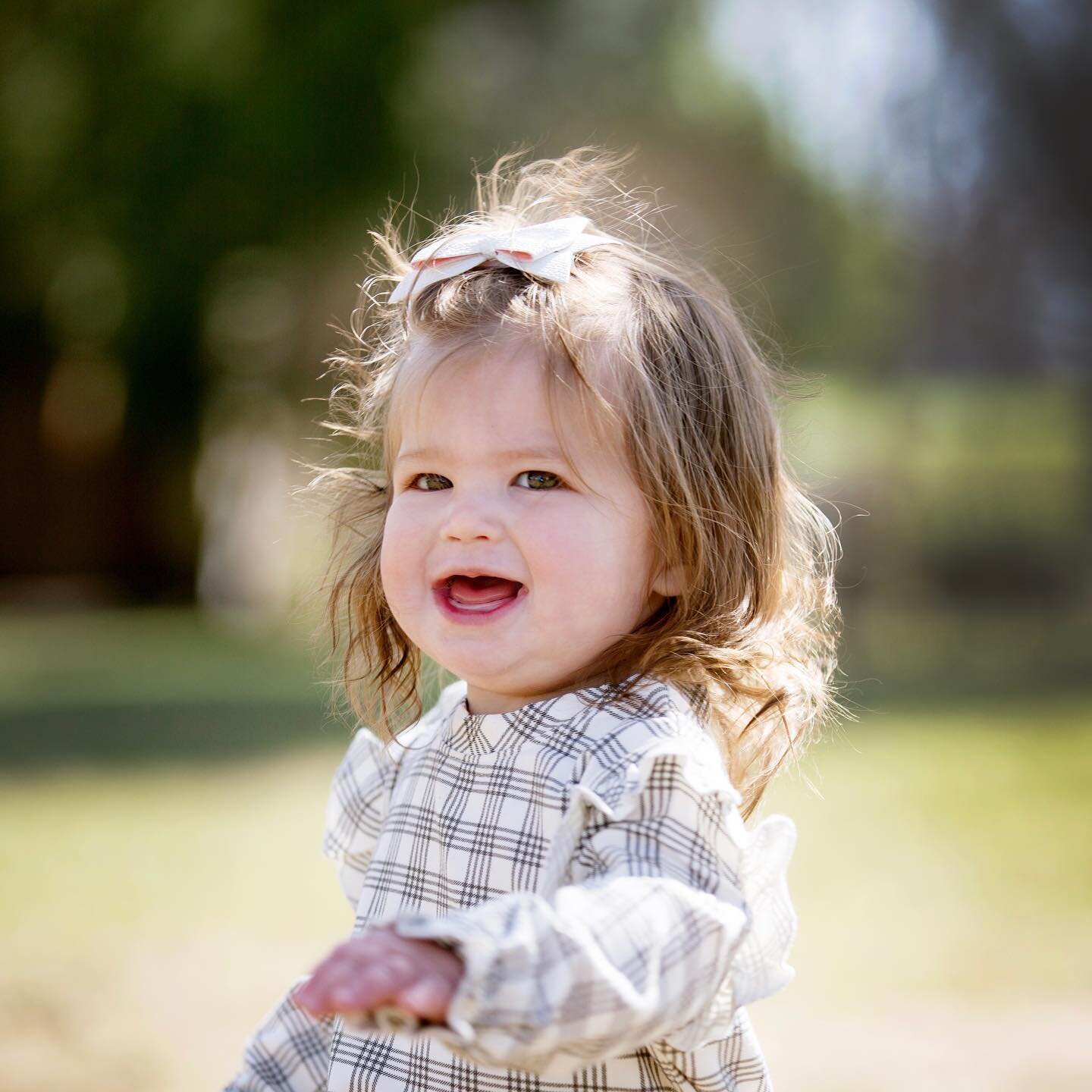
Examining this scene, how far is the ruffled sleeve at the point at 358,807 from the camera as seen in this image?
1.98m

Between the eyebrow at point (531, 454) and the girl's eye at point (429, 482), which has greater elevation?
the eyebrow at point (531, 454)

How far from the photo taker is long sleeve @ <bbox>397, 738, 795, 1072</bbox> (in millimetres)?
1208

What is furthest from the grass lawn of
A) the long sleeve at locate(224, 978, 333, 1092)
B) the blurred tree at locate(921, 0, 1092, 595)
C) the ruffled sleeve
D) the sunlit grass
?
the blurred tree at locate(921, 0, 1092, 595)

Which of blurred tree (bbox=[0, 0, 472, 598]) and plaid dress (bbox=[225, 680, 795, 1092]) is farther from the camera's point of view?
blurred tree (bbox=[0, 0, 472, 598])

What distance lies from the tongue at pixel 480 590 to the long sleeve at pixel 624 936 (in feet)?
0.88

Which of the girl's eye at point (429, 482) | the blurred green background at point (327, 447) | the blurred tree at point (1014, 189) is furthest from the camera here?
the blurred tree at point (1014, 189)

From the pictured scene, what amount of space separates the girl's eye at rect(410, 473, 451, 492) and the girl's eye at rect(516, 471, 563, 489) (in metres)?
0.11

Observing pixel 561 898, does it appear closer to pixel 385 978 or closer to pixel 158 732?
pixel 385 978

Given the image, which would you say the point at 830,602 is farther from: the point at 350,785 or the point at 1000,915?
the point at 1000,915

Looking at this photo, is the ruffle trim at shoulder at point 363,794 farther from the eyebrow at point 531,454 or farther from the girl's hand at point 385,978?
the girl's hand at point 385,978

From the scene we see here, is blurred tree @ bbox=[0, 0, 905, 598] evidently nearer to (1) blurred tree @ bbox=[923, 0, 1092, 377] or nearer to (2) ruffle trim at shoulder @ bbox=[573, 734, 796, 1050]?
(1) blurred tree @ bbox=[923, 0, 1092, 377]

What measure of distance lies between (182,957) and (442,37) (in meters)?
10.2

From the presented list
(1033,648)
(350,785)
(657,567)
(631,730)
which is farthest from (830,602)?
(1033,648)

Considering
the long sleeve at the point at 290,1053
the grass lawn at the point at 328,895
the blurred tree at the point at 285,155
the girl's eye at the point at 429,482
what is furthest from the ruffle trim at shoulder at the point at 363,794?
the blurred tree at the point at 285,155
